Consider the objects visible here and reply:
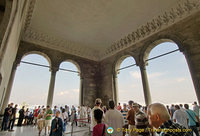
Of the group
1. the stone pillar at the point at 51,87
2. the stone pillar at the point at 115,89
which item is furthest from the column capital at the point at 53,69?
the stone pillar at the point at 115,89

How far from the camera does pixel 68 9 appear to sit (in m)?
6.04

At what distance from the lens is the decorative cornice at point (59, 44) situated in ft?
24.1

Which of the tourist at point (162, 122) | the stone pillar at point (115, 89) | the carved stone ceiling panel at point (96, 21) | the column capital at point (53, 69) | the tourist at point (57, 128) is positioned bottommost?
the tourist at point (57, 128)

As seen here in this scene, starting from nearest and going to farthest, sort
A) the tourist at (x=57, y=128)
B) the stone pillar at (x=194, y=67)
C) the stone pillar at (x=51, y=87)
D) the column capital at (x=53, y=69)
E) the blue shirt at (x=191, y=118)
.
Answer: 1. the tourist at (x=57, y=128)
2. the blue shirt at (x=191, y=118)
3. the stone pillar at (x=194, y=67)
4. the stone pillar at (x=51, y=87)
5. the column capital at (x=53, y=69)

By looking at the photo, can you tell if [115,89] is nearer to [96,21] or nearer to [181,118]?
[96,21]

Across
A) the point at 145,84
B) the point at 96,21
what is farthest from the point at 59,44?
the point at 145,84

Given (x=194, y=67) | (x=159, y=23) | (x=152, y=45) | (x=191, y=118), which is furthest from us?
(x=152, y=45)

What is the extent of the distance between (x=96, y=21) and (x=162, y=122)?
22.3ft

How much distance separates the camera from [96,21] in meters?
6.96

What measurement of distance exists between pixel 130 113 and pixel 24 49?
7.43 metres

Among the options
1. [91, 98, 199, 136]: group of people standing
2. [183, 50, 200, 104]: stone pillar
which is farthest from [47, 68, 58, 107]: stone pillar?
[183, 50, 200, 104]: stone pillar

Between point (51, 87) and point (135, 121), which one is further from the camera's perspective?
point (51, 87)

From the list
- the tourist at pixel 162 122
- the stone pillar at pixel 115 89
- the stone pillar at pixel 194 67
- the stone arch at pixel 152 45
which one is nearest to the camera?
the tourist at pixel 162 122

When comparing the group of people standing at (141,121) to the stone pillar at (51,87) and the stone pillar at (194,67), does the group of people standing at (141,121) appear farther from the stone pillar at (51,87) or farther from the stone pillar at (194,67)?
the stone pillar at (51,87)
